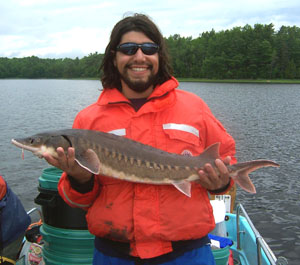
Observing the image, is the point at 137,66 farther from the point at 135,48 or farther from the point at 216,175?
the point at 216,175

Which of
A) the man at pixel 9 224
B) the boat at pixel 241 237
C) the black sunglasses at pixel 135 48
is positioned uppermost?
the black sunglasses at pixel 135 48

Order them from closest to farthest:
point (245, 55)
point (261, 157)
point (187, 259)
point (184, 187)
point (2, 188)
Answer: point (187, 259) → point (184, 187) → point (2, 188) → point (261, 157) → point (245, 55)

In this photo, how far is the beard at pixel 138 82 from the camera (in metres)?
3.11

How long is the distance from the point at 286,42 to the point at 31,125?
89661 mm

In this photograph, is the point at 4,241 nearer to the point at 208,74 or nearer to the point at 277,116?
the point at 277,116

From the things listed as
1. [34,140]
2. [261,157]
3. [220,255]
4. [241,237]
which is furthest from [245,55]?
[34,140]

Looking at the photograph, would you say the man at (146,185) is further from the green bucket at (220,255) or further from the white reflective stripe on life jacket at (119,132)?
the green bucket at (220,255)

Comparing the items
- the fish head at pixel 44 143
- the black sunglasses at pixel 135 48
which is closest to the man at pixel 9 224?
the fish head at pixel 44 143

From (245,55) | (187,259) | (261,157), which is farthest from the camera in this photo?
(245,55)

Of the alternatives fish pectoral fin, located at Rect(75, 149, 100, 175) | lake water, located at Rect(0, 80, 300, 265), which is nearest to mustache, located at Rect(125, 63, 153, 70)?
fish pectoral fin, located at Rect(75, 149, 100, 175)

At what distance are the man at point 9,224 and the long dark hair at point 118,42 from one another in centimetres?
171

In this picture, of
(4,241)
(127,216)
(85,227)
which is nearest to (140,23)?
(127,216)

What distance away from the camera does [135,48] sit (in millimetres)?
3117

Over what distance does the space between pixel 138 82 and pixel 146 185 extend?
935 millimetres
